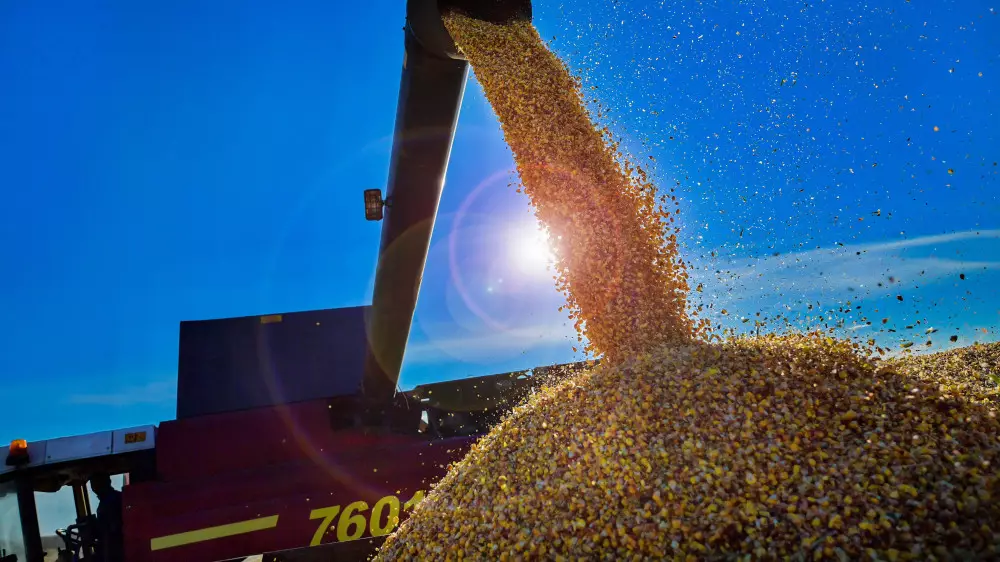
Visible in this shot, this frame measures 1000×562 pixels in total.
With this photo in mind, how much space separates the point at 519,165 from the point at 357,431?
11.8ft

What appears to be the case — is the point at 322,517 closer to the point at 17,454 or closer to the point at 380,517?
the point at 380,517

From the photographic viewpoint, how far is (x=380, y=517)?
5285mm

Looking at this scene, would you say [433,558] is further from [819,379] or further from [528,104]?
[528,104]

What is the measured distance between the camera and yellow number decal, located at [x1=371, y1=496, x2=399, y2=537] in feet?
17.3

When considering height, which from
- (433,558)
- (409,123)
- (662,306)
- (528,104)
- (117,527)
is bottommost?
(433,558)

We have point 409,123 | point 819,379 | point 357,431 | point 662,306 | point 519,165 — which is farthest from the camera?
point 357,431

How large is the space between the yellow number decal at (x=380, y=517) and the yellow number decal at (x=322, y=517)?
351 mm

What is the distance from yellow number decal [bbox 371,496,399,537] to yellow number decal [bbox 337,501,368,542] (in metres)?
0.09

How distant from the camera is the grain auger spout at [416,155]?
3799 mm

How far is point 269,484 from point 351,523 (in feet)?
2.78

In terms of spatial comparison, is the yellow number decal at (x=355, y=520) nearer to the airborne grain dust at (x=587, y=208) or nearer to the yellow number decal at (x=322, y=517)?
the yellow number decal at (x=322, y=517)

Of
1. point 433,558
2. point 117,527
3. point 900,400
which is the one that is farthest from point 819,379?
point 117,527

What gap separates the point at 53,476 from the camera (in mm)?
5180

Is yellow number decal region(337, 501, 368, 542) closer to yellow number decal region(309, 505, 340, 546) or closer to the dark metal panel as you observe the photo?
yellow number decal region(309, 505, 340, 546)
